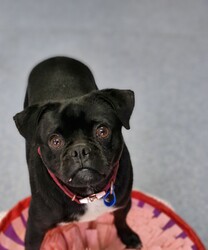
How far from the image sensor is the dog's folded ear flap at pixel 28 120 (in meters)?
1.25

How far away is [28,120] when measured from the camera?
4.10ft

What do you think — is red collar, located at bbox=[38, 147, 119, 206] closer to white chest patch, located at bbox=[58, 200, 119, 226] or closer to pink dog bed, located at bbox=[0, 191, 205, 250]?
white chest patch, located at bbox=[58, 200, 119, 226]

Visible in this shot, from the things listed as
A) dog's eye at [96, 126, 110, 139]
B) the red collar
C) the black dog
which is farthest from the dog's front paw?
dog's eye at [96, 126, 110, 139]

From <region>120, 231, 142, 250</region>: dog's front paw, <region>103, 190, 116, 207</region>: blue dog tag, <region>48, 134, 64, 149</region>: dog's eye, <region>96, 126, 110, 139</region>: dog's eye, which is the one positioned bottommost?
<region>120, 231, 142, 250</region>: dog's front paw

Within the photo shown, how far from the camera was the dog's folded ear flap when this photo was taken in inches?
49.2

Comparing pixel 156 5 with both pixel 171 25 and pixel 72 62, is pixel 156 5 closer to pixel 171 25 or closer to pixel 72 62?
pixel 171 25

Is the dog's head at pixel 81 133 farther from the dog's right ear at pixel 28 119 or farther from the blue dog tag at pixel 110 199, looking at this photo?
the blue dog tag at pixel 110 199

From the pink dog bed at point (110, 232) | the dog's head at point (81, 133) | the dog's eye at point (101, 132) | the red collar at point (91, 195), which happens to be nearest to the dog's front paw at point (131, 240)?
the pink dog bed at point (110, 232)

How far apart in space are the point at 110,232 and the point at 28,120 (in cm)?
71

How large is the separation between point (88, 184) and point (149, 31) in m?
2.07

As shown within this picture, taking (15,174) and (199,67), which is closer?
(15,174)

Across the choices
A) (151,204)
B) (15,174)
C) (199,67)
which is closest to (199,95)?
(199,67)

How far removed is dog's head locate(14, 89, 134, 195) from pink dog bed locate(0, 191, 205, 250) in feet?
1.53

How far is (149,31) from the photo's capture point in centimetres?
307
